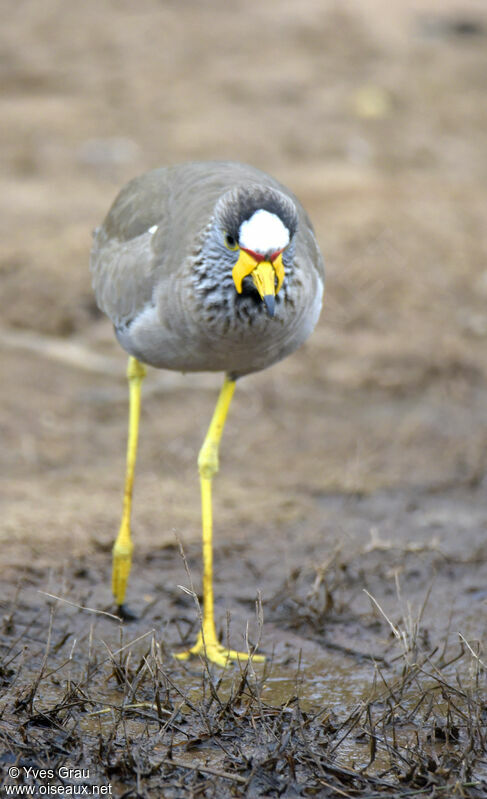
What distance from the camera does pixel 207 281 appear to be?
4293 millimetres

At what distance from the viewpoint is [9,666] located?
13.9 feet

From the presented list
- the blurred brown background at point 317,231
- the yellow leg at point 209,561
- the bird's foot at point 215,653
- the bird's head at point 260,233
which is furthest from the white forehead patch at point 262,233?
the blurred brown background at point 317,231

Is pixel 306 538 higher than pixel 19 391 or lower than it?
lower

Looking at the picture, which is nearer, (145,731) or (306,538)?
(145,731)

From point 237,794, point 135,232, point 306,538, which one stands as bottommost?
point 237,794

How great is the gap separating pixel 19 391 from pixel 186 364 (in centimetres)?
338

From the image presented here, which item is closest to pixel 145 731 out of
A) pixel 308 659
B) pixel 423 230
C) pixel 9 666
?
pixel 9 666

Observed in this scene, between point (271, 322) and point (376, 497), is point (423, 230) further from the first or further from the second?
point (271, 322)

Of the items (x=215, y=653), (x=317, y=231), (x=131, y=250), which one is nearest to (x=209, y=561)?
(x=215, y=653)

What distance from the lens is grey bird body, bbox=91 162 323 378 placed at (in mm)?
4254

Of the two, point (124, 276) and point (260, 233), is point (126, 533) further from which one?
point (260, 233)

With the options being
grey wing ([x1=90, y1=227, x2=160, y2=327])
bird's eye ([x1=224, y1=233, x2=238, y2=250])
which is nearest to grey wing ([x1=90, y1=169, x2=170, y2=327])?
grey wing ([x1=90, y1=227, x2=160, y2=327])

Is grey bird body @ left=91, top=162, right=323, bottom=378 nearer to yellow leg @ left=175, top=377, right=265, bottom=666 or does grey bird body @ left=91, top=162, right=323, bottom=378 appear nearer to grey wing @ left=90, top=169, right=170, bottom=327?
grey wing @ left=90, top=169, right=170, bottom=327

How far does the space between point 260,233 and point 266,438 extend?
145 inches
